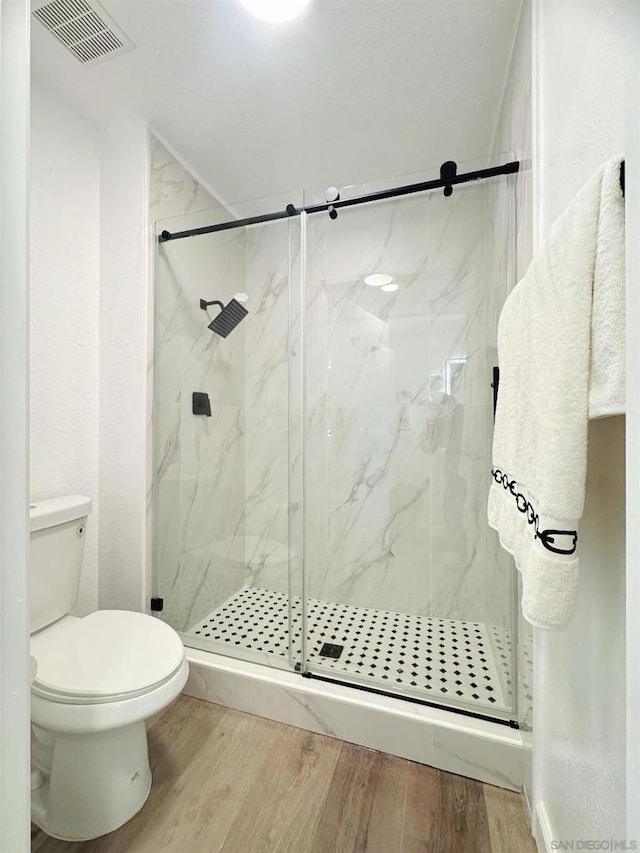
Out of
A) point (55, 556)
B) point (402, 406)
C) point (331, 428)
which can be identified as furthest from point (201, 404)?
point (402, 406)

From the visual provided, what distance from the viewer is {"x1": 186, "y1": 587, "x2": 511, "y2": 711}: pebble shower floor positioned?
4.54ft

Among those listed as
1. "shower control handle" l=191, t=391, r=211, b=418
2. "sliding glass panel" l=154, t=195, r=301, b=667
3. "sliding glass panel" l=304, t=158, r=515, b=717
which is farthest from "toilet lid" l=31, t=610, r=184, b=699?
"shower control handle" l=191, t=391, r=211, b=418

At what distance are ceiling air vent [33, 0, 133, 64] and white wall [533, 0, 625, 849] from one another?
1268mm

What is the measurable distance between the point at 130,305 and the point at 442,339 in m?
1.40

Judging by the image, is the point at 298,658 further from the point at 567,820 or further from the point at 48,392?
the point at 48,392

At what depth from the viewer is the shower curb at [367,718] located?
1.16m

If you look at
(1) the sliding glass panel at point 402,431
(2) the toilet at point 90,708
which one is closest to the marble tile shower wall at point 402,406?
(1) the sliding glass panel at point 402,431

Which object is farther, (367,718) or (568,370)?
(367,718)

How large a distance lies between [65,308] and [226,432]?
85cm

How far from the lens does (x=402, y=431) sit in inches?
73.3

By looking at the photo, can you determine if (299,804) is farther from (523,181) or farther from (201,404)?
(523,181)

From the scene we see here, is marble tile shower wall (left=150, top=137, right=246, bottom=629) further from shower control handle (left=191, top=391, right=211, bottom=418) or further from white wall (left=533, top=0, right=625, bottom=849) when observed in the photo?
white wall (left=533, top=0, right=625, bottom=849)

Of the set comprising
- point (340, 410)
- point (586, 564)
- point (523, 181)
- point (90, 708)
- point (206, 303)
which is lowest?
point (90, 708)

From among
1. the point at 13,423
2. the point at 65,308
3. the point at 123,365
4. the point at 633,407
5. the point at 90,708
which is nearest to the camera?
the point at 633,407
